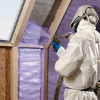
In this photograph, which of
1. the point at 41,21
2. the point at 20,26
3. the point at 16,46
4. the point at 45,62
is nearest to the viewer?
the point at 20,26

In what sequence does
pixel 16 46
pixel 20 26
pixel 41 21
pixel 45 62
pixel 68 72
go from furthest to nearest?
pixel 45 62
pixel 41 21
pixel 16 46
pixel 20 26
pixel 68 72

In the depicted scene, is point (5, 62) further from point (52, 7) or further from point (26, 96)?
point (52, 7)

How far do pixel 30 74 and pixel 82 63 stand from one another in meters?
0.93

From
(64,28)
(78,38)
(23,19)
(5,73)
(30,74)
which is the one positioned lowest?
(30,74)

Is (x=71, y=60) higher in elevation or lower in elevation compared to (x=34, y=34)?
higher

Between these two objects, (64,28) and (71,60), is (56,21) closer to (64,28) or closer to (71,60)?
(64,28)

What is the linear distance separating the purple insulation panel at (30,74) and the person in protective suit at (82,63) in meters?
0.68

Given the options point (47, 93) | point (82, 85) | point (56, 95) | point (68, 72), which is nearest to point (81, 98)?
point (82, 85)

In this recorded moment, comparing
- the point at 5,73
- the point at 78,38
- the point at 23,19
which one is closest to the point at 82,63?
the point at 78,38

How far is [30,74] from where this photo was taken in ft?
7.80

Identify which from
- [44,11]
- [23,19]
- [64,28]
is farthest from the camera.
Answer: [64,28]

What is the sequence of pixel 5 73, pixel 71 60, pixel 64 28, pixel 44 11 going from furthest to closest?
1. pixel 64 28
2. pixel 44 11
3. pixel 5 73
4. pixel 71 60

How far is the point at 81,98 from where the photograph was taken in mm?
1681

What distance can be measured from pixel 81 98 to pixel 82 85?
130mm
